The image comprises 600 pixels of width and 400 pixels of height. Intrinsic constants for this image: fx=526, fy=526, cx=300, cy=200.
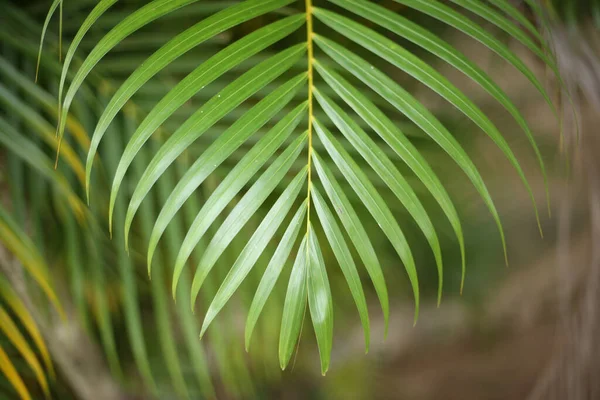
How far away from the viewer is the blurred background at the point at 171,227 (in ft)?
2.10

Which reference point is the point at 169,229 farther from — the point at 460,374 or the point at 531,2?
the point at 460,374

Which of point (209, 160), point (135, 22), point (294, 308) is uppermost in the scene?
point (135, 22)

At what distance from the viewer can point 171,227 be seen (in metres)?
0.64

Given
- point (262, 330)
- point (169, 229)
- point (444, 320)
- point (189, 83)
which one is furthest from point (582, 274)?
point (189, 83)

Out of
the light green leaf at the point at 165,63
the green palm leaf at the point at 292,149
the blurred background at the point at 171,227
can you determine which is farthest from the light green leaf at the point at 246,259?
the blurred background at the point at 171,227

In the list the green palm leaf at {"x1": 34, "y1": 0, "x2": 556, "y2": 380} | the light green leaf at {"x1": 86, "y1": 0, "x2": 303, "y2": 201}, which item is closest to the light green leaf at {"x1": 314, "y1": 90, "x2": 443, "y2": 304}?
the green palm leaf at {"x1": 34, "y1": 0, "x2": 556, "y2": 380}

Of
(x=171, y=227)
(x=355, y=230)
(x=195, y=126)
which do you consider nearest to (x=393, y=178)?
(x=355, y=230)

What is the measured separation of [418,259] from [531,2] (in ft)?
2.26

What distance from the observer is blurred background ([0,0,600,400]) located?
64 centimetres

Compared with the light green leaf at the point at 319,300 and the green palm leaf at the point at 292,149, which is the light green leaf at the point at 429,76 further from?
the light green leaf at the point at 319,300

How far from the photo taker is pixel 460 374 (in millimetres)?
1455

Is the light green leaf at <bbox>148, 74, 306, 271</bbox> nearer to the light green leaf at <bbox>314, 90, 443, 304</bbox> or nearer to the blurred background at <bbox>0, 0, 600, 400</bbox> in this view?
the light green leaf at <bbox>314, 90, 443, 304</bbox>

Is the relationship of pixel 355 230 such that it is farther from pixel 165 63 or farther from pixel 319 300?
pixel 165 63

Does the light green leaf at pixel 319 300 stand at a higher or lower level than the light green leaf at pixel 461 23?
lower
